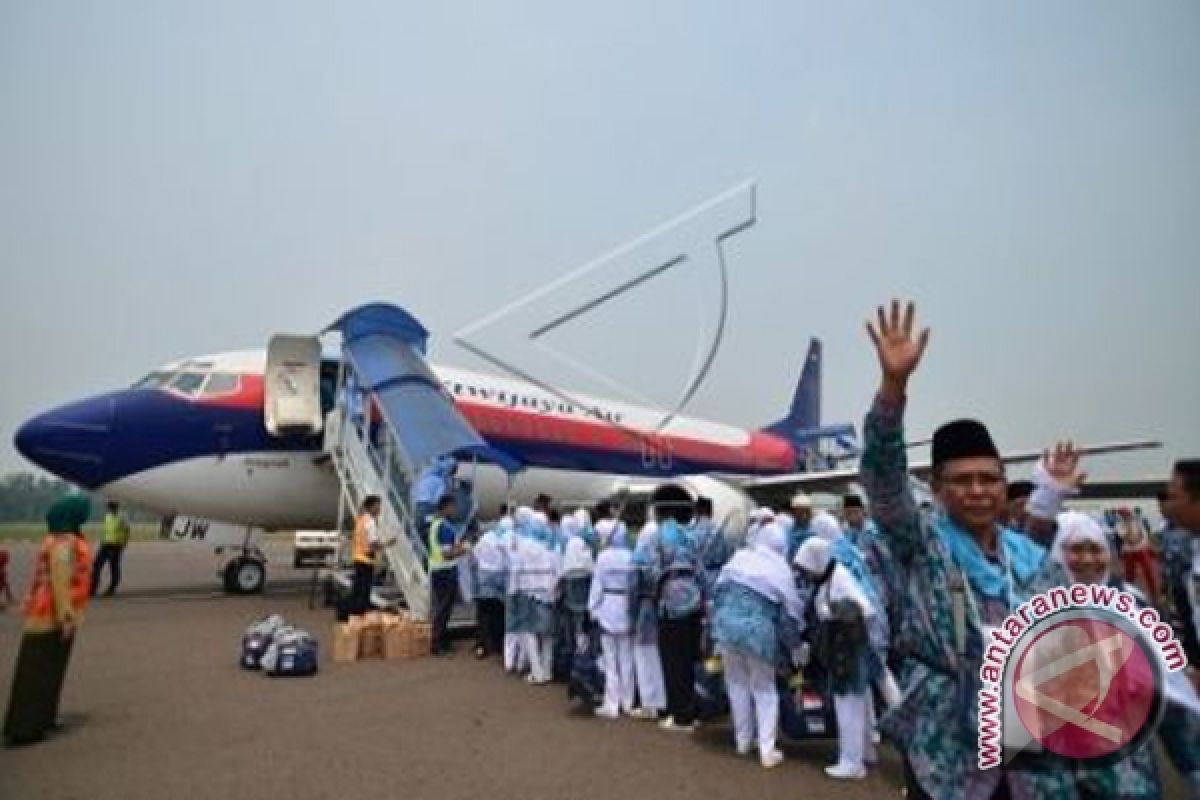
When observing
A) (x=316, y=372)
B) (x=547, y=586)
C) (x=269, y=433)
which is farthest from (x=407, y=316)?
(x=547, y=586)

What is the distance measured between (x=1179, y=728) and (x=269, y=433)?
13.3m

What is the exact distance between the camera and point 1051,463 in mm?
3188

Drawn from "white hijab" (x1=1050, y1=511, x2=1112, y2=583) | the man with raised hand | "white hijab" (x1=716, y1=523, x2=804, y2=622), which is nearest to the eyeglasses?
the man with raised hand

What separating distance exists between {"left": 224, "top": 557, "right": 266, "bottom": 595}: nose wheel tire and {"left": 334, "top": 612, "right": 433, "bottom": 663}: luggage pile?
6118 millimetres

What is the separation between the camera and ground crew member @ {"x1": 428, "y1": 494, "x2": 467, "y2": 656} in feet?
32.2

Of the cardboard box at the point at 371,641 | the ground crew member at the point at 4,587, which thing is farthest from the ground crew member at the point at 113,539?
the cardboard box at the point at 371,641

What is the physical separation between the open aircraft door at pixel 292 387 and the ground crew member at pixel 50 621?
7.25m

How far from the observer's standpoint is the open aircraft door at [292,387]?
13.6 metres

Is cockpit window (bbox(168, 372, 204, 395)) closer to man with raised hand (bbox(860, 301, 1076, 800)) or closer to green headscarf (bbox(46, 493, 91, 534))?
green headscarf (bbox(46, 493, 91, 534))

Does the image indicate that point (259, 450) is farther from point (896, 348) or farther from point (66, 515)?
point (896, 348)

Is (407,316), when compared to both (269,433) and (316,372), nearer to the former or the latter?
(316,372)

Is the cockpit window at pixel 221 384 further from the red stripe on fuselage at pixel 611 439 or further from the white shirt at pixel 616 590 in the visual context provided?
the white shirt at pixel 616 590

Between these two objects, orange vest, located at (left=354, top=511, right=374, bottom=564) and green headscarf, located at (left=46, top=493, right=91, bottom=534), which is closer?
green headscarf, located at (left=46, top=493, right=91, bottom=534)

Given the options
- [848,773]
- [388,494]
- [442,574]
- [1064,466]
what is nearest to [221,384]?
[388,494]
